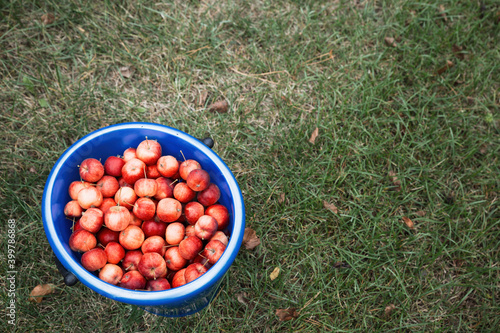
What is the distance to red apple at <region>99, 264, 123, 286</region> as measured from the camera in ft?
6.82

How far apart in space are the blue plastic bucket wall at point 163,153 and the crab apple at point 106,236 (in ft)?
0.51

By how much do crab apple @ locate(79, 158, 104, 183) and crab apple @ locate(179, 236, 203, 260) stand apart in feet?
2.39

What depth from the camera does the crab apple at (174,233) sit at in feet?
7.30

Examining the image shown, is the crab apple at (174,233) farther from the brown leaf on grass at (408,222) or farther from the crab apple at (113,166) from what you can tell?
the brown leaf on grass at (408,222)

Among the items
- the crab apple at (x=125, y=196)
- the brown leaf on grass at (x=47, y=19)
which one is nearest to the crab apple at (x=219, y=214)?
the crab apple at (x=125, y=196)

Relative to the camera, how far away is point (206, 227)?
2174mm

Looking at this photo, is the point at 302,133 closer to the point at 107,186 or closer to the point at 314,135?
the point at 314,135

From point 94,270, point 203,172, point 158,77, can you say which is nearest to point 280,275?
point 203,172

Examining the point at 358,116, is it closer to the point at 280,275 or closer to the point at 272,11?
the point at 272,11

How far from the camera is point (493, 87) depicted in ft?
11.4

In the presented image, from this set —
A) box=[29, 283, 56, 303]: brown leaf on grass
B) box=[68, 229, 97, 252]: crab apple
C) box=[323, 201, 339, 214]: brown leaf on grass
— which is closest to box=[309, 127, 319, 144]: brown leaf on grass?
box=[323, 201, 339, 214]: brown leaf on grass

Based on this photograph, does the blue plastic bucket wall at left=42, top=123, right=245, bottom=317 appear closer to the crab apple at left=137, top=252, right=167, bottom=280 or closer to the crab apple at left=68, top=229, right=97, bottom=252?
Result: the crab apple at left=68, top=229, right=97, bottom=252

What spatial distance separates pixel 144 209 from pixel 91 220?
32 cm

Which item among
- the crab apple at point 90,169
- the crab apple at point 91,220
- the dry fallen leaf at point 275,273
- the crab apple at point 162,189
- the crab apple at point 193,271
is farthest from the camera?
the dry fallen leaf at point 275,273
